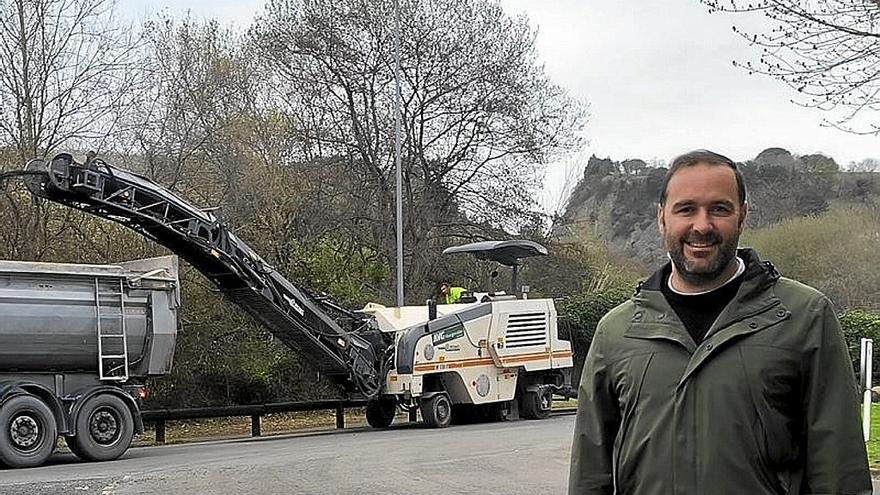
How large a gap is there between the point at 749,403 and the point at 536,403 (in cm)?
2025

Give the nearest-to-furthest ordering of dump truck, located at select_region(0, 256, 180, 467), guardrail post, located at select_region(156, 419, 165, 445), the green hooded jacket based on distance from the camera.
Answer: the green hooded jacket < dump truck, located at select_region(0, 256, 180, 467) < guardrail post, located at select_region(156, 419, 165, 445)

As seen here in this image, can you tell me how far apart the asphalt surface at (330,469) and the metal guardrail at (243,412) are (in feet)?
8.50

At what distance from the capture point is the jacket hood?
3.46 meters

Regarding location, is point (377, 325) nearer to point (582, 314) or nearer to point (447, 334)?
point (447, 334)

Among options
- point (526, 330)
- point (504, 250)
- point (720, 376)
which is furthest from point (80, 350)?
point (720, 376)

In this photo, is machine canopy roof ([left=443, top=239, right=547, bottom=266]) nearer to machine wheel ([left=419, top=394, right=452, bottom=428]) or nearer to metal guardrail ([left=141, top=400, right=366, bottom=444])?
machine wheel ([left=419, top=394, right=452, bottom=428])

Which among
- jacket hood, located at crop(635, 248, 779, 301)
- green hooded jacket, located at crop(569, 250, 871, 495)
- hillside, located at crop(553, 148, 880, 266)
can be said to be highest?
hillside, located at crop(553, 148, 880, 266)

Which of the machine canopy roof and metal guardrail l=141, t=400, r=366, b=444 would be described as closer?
metal guardrail l=141, t=400, r=366, b=444

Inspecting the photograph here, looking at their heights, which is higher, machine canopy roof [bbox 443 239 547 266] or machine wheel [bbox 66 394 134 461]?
machine canopy roof [bbox 443 239 547 266]

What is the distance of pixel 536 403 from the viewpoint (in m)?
23.4

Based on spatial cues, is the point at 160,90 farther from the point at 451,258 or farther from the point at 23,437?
the point at 23,437

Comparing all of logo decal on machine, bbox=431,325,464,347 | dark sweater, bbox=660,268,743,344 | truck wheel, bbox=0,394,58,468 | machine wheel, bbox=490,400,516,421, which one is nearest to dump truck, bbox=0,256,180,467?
truck wheel, bbox=0,394,58,468

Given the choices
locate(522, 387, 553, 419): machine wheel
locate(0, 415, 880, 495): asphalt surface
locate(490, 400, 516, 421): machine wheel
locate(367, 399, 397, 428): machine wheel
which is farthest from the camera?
locate(522, 387, 553, 419): machine wheel

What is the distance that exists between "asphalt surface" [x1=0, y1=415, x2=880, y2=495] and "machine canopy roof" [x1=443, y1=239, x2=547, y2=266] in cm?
533
